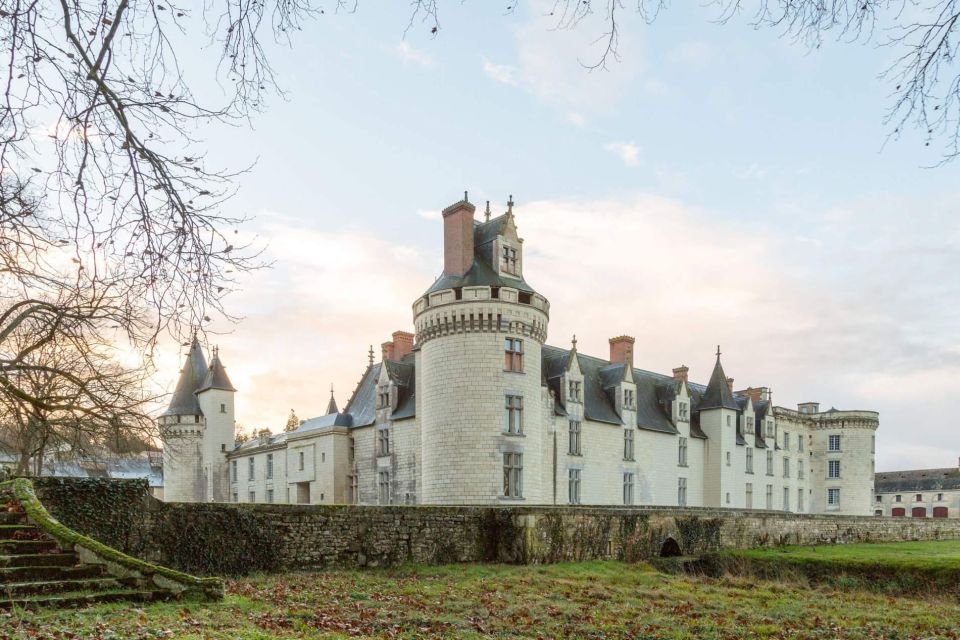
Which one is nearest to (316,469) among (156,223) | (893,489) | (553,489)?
(553,489)

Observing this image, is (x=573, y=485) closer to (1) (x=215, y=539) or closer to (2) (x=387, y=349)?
(2) (x=387, y=349)

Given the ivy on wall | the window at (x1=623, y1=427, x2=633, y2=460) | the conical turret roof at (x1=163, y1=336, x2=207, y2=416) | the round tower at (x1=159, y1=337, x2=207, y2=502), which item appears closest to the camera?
the ivy on wall

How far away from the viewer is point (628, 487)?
Answer: 3350 cm

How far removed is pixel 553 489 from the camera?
29500mm

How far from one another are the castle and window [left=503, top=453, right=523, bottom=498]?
0.15 feet

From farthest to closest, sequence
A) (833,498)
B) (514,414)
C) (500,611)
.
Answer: (833,498)
(514,414)
(500,611)

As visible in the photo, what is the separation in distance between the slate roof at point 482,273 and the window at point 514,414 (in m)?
3.71

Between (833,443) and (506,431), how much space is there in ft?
105

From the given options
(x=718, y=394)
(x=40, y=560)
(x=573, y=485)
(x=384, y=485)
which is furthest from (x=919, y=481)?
(x=40, y=560)

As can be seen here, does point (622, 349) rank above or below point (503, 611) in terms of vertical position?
above

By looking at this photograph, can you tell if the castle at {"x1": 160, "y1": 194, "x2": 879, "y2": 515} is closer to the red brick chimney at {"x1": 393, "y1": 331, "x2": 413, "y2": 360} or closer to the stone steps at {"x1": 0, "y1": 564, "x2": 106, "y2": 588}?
the red brick chimney at {"x1": 393, "y1": 331, "x2": 413, "y2": 360}

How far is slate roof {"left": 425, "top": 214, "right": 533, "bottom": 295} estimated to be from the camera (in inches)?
1038

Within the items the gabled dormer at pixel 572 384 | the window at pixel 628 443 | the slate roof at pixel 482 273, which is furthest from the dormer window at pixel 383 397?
the window at pixel 628 443

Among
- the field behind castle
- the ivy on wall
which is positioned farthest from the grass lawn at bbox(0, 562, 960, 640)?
the ivy on wall
